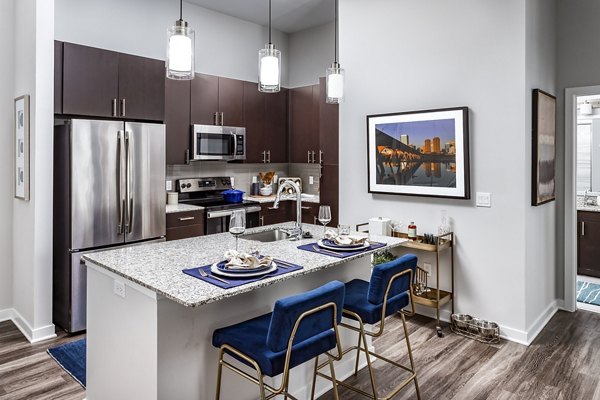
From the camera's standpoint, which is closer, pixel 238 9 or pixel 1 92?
pixel 1 92

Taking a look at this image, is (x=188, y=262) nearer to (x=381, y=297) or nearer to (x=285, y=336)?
(x=285, y=336)

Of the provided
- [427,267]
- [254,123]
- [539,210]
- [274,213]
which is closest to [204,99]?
[254,123]

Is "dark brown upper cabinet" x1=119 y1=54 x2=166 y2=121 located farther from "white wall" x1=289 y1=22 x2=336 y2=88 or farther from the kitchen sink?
"white wall" x1=289 y1=22 x2=336 y2=88

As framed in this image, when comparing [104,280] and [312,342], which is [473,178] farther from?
[104,280]

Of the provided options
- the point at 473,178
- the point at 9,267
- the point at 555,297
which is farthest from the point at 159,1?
the point at 555,297

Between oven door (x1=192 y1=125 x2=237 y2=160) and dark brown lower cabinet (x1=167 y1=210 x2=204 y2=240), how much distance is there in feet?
2.48

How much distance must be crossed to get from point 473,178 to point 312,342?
2.36m

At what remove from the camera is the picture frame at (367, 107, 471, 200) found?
3.54 meters

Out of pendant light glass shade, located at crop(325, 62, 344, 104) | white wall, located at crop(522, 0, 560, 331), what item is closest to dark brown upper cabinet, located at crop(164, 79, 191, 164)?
pendant light glass shade, located at crop(325, 62, 344, 104)

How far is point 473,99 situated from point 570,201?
5.17ft

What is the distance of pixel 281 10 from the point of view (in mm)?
5312

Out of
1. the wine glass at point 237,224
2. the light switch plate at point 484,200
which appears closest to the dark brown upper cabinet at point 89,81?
the wine glass at point 237,224

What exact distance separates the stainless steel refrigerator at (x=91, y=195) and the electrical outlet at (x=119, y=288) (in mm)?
1632

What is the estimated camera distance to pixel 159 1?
4.82m
